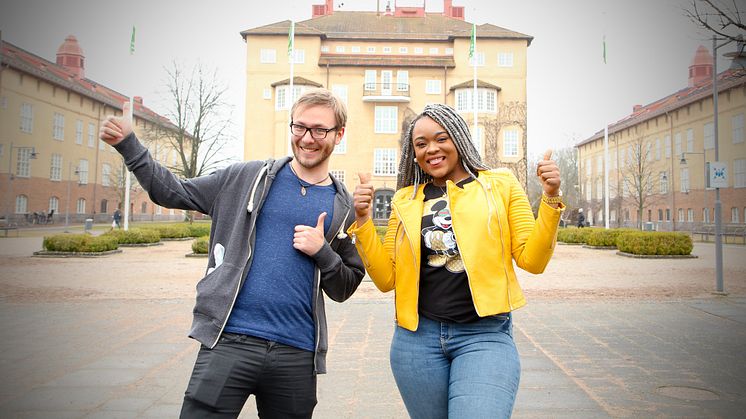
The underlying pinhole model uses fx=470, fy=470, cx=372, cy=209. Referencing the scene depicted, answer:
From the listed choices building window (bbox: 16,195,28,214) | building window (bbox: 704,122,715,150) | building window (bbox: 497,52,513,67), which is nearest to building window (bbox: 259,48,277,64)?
building window (bbox: 497,52,513,67)

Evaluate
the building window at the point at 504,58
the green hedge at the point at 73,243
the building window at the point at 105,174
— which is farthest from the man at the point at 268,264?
the building window at the point at 504,58

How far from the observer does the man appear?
2002mm

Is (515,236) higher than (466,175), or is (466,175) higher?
(466,175)

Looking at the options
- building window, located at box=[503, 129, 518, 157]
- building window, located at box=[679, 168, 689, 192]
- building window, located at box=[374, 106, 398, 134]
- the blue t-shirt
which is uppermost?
building window, located at box=[374, 106, 398, 134]

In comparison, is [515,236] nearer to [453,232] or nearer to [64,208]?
[453,232]

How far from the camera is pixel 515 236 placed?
216 cm

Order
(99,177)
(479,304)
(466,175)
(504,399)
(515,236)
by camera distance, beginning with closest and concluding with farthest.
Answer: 1. (504,399)
2. (479,304)
3. (515,236)
4. (466,175)
5. (99,177)

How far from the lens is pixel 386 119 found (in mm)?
43375

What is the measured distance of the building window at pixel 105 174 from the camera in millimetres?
40922

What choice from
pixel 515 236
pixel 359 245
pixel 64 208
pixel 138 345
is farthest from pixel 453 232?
pixel 64 208

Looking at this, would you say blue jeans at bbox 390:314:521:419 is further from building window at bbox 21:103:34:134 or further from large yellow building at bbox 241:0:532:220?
large yellow building at bbox 241:0:532:220

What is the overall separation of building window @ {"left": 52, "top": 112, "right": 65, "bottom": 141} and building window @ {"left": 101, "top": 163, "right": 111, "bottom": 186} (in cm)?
1404

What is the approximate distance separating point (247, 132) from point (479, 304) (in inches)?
1659

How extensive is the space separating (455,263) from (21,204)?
36.3 m
